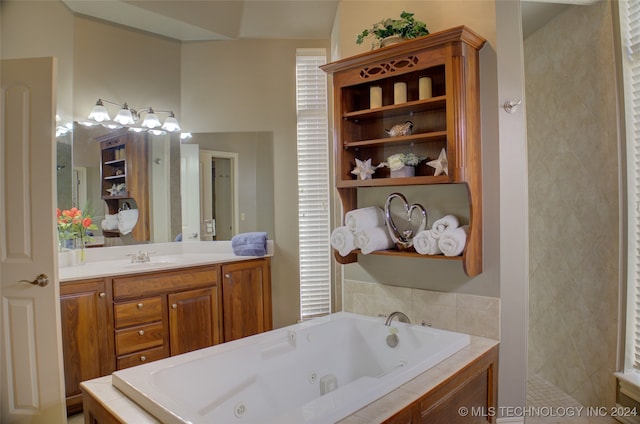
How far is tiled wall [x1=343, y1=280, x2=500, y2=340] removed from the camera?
6.83 ft

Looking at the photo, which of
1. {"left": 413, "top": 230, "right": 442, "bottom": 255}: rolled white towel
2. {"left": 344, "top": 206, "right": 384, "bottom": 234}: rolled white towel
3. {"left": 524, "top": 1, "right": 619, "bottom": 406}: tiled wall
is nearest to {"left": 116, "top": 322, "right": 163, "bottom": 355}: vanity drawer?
{"left": 344, "top": 206, "right": 384, "bottom": 234}: rolled white towel

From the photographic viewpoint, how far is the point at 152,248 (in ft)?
11.3

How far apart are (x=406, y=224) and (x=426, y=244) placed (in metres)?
0.34

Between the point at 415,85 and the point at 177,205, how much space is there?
7.48 feet

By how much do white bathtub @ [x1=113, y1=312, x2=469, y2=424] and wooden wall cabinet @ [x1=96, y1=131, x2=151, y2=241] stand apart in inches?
73.4

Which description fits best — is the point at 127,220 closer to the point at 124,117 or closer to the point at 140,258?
the point at 140,258

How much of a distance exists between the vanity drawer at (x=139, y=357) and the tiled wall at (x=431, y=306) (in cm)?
137

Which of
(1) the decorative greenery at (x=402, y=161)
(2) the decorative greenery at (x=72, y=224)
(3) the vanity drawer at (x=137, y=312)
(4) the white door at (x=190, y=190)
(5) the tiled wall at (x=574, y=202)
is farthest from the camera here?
(4) the white door at (x=190, y=190)

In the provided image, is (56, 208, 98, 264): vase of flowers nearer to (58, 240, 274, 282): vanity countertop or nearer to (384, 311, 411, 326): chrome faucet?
(58, 240, 274, 282): vanity countertop

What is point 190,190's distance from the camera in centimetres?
355

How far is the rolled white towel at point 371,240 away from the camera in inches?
86.6

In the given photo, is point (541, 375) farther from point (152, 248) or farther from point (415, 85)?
point (152, 248)

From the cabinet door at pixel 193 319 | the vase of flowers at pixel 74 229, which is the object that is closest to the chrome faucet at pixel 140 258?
the vase of flowers at pixel 74 229

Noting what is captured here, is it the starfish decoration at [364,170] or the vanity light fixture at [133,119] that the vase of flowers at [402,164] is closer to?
the starfish decoration at [364,170]
